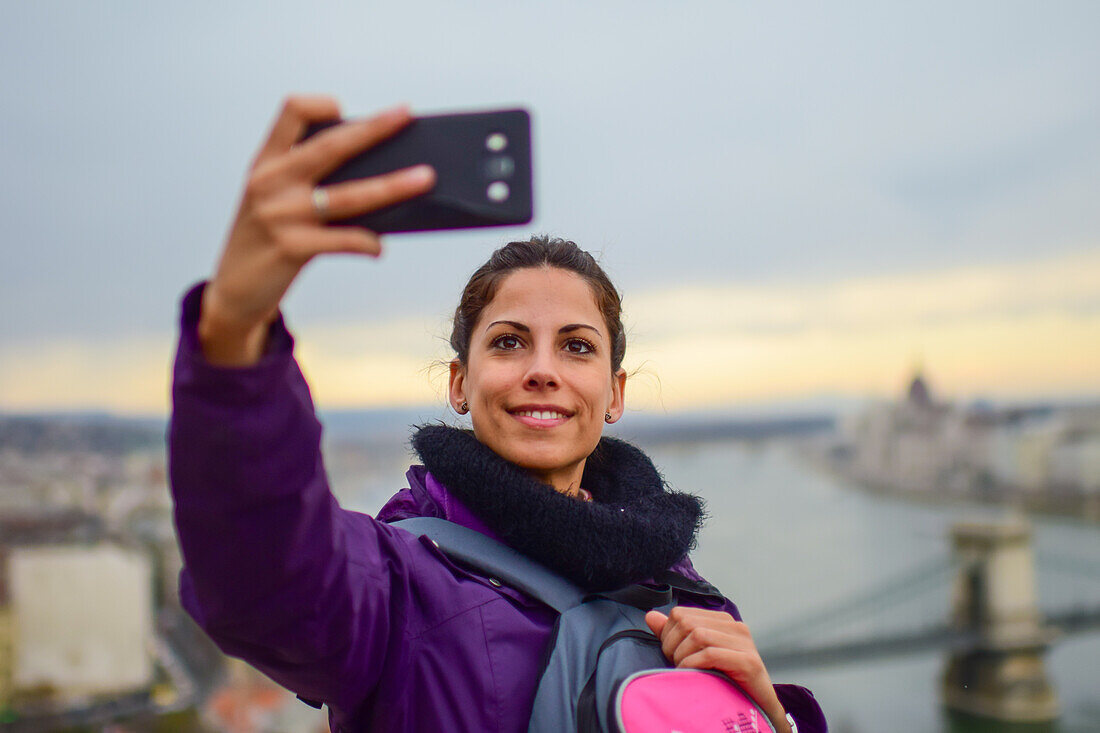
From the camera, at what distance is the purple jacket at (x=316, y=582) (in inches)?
20.0

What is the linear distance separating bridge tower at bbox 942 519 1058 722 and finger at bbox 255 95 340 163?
81.4ft

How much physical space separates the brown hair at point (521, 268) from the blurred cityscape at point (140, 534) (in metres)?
21.0

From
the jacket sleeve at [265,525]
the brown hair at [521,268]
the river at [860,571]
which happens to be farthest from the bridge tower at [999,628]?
the jacket sleeve at [265,525]

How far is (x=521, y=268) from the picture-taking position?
96cm

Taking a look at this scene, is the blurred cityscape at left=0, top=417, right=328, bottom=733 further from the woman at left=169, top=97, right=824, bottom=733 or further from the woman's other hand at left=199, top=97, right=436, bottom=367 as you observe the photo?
the woman's other hand at left=199, top=97, right=436, bottom=367

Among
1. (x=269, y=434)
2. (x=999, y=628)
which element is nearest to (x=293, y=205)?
(x=269, y=434)

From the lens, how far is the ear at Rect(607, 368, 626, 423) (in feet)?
3.54

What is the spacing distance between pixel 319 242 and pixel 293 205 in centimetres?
2

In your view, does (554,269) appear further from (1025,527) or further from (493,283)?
(1025,527)

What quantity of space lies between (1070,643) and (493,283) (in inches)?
1284

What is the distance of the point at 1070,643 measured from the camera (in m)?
28.0

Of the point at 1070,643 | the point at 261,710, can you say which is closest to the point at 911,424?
the point at 1070,643

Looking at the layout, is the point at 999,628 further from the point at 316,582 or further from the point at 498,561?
the point at 316,582

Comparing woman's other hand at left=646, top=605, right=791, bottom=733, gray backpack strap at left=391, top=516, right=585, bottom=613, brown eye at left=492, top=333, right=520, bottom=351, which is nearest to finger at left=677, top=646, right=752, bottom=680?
woman's other hand at left=646, top=605, right=791, bottom=733
